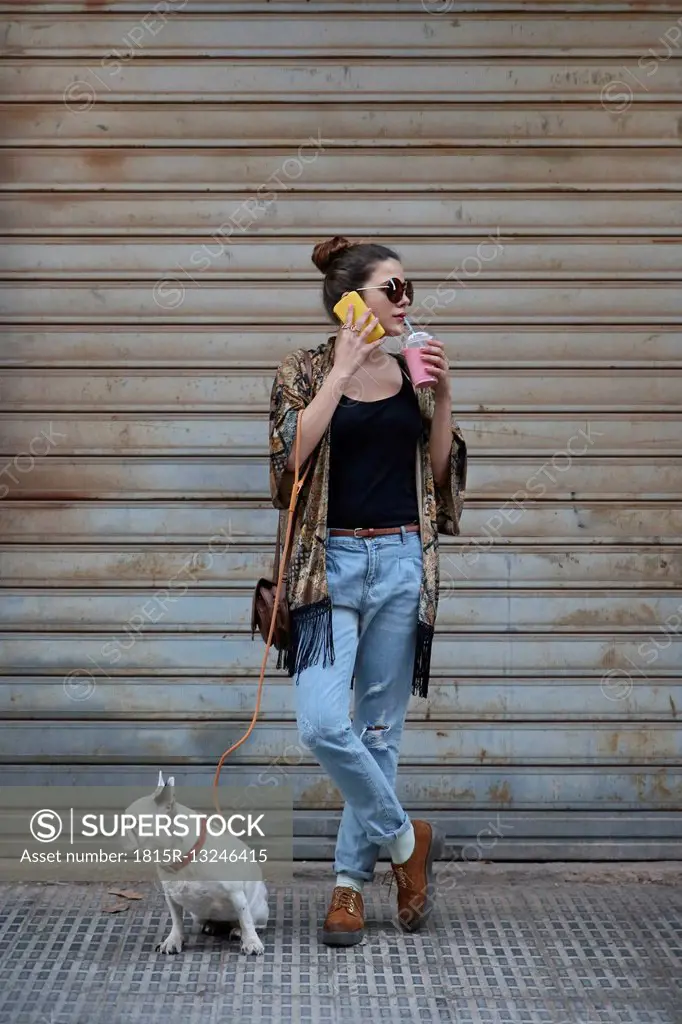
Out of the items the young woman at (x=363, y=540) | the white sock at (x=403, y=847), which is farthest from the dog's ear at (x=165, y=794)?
the white sock at (x=403, y=847)

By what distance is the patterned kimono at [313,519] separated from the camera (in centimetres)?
418

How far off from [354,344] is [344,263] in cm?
33

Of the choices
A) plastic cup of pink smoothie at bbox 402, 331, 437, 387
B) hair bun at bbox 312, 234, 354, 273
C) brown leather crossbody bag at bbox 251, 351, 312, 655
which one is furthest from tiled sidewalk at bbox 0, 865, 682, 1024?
hair bun at bbox 312, 234, 354, 273

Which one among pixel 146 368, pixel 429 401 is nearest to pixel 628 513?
pixel 429 401

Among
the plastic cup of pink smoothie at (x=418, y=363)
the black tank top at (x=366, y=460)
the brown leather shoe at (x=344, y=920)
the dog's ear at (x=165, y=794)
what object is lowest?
the brown leather shoe at (x=344, y=920)

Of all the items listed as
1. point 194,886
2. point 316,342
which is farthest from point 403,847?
point 316,342

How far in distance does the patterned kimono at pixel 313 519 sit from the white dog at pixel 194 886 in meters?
0.61

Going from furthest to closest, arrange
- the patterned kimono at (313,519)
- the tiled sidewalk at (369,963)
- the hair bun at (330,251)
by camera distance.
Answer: the hair bun at (330,251) < the patterned kimono at (313,519) < the tiled sidewalk at (369,963)

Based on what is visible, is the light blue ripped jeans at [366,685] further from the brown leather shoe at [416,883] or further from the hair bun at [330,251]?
the hair bun at [330,251]

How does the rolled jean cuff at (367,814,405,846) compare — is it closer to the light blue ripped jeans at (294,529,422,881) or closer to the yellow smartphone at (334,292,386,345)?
the light blue ripped jeans at (294,529,422,881)

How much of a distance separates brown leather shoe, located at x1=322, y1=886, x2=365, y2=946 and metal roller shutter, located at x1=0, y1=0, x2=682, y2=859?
0.97 metres

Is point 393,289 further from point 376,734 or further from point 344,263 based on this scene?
point 376,734

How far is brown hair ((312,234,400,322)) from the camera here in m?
4.23

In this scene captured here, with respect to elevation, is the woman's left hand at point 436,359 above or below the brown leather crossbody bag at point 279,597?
above
